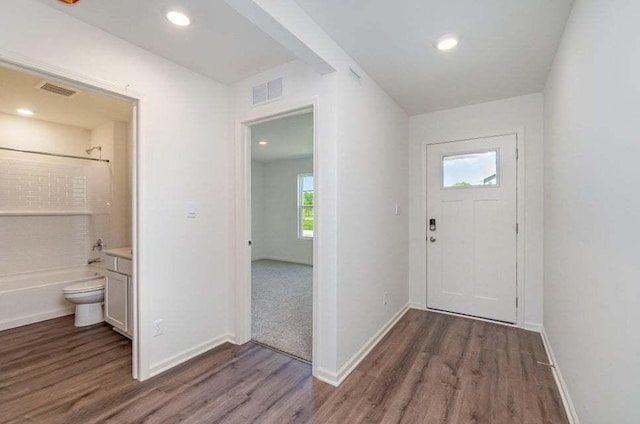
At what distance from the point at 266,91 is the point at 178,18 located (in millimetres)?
837

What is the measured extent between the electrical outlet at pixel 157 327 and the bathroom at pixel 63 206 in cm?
70

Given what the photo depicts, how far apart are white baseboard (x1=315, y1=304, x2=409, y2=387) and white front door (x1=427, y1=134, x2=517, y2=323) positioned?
0.98 metres

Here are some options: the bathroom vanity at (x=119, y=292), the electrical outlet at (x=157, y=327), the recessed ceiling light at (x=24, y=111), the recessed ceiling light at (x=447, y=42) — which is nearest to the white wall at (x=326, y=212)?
the recessed ceiling light at (x=447, y=42)

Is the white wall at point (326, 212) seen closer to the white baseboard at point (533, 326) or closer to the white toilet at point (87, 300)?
the white baseboard at point (533, 326)

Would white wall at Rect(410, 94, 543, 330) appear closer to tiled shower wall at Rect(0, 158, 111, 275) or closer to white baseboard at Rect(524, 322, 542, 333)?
white baseboard at Rect(524, 322, 542, 333)

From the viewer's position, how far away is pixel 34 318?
127 inches

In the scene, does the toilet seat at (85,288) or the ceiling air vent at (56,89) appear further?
the toilet seat at (85,288)

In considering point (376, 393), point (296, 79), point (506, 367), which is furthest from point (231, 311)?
point (506, 367)

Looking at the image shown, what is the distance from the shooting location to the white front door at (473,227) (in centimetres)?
317

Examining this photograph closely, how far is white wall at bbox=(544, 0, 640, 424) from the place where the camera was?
1.03 m

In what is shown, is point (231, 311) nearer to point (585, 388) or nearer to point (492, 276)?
point (585, 388)

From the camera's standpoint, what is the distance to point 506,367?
2.32m

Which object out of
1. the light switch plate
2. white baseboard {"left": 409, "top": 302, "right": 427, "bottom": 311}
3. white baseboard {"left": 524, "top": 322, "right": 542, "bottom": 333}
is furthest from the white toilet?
white baseboard {"left": 524, "top": 322, "right": 542, "bottom": 333}

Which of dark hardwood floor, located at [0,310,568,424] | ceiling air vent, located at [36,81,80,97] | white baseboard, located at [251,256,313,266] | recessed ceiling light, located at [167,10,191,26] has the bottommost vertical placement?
dark hardwood floor, located at [0,310,568,424]
